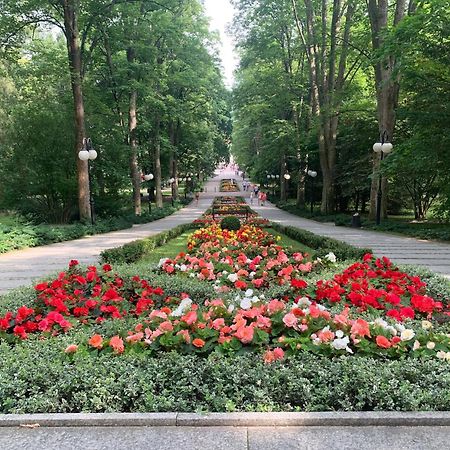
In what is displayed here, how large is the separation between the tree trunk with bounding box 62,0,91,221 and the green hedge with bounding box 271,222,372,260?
8.38 m

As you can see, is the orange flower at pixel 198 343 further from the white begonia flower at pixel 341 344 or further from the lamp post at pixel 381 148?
the lamp post at pixel 381 148

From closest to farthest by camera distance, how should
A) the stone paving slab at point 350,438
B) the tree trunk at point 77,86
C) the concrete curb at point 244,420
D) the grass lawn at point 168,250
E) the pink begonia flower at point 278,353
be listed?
the stone paving slab at point 350,438 < the concrete curb at point 244,420 < the pink begonia flower at point 278,353 < the grass lawn at point 168,250 < the tree trunk at point 77,86

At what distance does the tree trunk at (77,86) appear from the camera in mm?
16469

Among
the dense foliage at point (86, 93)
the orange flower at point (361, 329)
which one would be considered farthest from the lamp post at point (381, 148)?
the orange flower at point (361, 329)

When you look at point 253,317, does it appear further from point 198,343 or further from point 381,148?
point 381,148

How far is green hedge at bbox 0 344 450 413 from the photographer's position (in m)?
2.92

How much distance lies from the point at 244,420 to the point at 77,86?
1703cm

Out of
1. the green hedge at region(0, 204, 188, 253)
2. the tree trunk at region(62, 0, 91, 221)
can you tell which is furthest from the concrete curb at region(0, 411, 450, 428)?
the tree trunk at region(62, 0, 91, 221)

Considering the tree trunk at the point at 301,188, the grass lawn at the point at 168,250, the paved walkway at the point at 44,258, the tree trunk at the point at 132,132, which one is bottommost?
the paved walkway at the point at 44,258

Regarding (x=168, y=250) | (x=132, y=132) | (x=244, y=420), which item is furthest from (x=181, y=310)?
(x=132, y=132)

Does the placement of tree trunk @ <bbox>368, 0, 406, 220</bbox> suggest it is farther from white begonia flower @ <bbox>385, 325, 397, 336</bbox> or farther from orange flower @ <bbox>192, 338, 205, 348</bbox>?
orange flower @ <bbox>192, 338, 205, 348</bbox>

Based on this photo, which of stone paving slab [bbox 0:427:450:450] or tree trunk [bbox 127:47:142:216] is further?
tree trunk [bbox 127:47:142:216]

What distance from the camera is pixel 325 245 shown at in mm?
10109

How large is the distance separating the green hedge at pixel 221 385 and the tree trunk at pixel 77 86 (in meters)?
15.1
